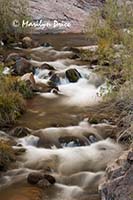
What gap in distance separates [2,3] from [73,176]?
48.1 feet

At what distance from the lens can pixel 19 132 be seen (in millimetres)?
13047

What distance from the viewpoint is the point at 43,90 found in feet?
57.1

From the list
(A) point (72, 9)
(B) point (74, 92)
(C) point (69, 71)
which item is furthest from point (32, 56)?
(A) point (72, 9)

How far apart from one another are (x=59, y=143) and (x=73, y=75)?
7.10 metres

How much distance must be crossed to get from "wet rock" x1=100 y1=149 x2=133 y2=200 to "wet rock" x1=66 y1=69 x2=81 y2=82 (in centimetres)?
1017

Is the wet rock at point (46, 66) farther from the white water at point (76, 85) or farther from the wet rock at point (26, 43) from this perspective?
the wet rock at point (26, 43)

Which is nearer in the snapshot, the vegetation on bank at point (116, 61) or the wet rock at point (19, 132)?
the vegetation on bank at point (116, 61)

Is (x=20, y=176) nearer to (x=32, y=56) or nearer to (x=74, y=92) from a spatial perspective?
(x=74, y=92)

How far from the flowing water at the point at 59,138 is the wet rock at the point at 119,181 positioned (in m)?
0.96

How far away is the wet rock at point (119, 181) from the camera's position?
8273 mm

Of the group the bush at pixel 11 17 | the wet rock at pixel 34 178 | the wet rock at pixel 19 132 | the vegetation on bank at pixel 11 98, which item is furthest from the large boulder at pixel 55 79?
A: the wet rock at pixel 34 178

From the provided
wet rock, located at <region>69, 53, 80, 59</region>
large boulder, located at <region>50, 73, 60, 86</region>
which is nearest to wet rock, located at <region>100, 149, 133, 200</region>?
large boulder, located at <region>50, 73, 60, 86</region>
